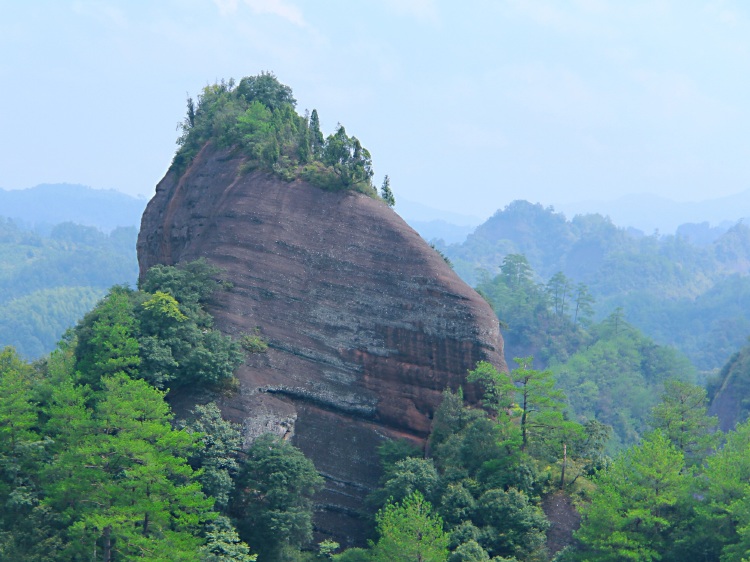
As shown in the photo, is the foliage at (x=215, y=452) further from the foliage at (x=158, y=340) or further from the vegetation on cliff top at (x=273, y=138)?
the vegetation on cliff top at (x=273, y=138)

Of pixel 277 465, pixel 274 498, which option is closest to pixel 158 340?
pixel 277 465

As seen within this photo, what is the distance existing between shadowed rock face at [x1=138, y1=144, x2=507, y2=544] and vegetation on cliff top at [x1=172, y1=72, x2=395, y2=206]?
729 mm

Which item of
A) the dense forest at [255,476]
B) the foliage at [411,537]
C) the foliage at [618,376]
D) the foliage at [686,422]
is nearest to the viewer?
the foliage at [411,537]

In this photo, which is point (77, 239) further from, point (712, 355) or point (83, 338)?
point (83, 338)

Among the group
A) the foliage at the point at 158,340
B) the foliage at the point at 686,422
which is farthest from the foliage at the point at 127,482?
the foliage at the point at 686,422

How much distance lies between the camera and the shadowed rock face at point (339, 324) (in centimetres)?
2930

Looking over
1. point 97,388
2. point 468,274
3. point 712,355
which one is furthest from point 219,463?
point 468,274

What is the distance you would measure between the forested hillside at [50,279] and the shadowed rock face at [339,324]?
88813 millimetres

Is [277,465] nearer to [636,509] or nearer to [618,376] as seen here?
[636,509]

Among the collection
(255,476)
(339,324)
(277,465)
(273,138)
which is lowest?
(255,476)

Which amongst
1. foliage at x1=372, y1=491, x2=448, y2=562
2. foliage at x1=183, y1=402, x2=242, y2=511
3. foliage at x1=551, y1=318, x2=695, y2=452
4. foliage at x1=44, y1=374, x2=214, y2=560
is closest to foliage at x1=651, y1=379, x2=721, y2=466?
foliage at x1=372, y1=491, x2=448, y2=562

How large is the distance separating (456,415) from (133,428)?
32.0 feet

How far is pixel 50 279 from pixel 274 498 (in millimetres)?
135388

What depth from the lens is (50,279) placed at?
152500 mm
